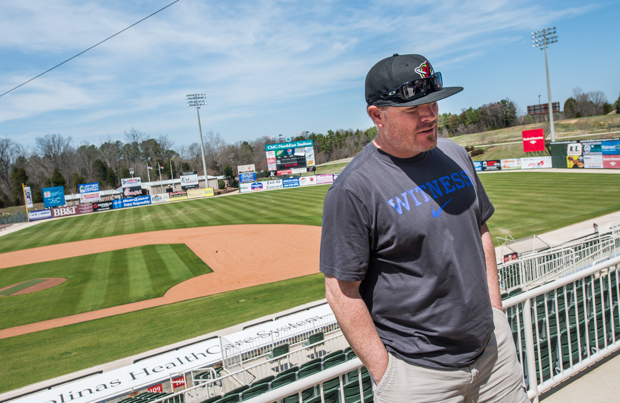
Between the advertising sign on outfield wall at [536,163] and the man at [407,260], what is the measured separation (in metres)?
49.1

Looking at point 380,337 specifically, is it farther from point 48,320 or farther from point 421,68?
point 48,320

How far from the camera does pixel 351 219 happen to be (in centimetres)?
172

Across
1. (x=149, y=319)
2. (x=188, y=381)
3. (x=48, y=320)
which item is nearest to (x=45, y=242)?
(x=48, y=320)

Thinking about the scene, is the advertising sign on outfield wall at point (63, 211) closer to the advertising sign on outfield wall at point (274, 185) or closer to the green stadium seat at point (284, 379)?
the advertising sign on outfield wall at point (274, 185)

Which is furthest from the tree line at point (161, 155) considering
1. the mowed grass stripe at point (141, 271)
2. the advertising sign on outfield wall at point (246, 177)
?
the mowed grass stripe at point (141, 271)

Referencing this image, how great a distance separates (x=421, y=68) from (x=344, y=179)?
0.66 metres

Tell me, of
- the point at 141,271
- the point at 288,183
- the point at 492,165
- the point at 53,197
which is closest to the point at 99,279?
Answer: the point at 141,271

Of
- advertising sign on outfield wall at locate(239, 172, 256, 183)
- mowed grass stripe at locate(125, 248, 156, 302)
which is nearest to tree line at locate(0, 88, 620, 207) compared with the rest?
advertising sign on outfield wall at locate(239, 172, 256, 183)

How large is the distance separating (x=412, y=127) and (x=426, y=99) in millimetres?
140

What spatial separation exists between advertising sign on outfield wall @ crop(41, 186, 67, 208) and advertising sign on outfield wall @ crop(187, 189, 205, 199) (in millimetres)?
15709

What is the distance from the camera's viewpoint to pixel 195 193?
57.5 meters

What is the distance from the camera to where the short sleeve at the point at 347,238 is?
1.71 m

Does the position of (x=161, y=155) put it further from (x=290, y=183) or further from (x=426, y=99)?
(x=426, y=99)

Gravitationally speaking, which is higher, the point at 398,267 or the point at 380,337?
the point at 398,267
